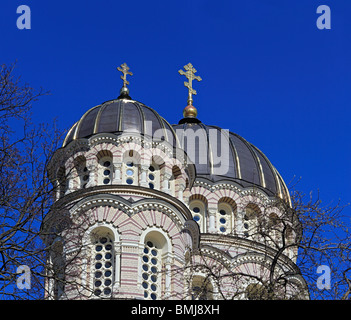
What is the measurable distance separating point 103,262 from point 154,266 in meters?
1.63

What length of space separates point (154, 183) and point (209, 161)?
6.63 metres

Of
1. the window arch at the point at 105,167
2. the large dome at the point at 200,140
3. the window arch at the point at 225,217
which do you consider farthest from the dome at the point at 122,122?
the window arch at the point at 225,217

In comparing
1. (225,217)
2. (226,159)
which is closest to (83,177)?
(225,217)

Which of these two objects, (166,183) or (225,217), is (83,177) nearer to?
(166,183)

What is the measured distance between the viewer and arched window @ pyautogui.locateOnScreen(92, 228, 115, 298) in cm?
2444

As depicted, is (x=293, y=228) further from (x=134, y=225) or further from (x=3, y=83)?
(x=134, y=225)

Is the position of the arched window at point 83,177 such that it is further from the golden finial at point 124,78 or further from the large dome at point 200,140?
the golden finial at point 124,78

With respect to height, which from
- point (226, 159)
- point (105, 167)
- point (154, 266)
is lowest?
point (154, 266)

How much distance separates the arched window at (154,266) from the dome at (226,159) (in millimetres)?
7328

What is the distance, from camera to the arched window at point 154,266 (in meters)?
24.9

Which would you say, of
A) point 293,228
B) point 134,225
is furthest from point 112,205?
point 293,228

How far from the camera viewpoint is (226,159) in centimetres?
3350

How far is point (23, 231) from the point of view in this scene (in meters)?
13.6
